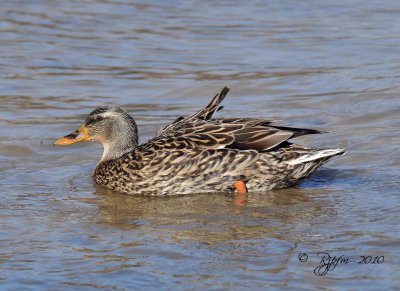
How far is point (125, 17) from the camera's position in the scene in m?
17.9

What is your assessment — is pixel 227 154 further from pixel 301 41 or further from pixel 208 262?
pixel 301 41

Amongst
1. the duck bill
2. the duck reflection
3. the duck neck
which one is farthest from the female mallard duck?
the duck bill

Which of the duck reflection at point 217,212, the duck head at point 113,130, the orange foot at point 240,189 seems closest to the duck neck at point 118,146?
the duck head at point 113,130

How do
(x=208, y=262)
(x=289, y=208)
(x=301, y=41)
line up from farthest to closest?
(x=301, y=41)
(x=289, y=208)
(x=208, y=262)

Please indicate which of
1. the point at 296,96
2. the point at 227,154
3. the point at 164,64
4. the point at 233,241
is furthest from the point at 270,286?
the point at 164,64

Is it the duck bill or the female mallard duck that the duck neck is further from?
the female mallard duck

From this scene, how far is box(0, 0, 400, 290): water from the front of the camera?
7359mm

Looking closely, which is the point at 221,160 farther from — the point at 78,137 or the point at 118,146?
the point at 78,137

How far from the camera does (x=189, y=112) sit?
41.4ft

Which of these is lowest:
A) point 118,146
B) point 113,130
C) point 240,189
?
point 240,189

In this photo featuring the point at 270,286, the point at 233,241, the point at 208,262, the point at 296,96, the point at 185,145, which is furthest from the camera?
the point at 296,96

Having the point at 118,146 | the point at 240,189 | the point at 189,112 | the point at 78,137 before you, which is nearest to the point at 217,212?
the point at 240,189

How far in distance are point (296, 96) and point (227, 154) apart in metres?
3.76

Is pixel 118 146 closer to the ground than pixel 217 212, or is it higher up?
higher up
